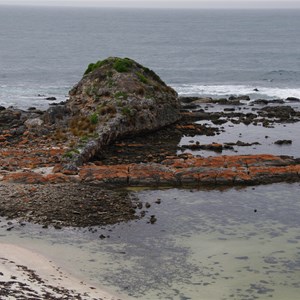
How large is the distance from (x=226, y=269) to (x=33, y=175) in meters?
16.6

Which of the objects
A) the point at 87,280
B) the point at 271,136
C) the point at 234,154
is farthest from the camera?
the point at 271,136

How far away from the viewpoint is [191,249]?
1270 inches

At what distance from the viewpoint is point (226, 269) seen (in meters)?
29.9

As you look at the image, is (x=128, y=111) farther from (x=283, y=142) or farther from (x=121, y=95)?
(x=283, y=142)

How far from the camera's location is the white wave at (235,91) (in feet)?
292

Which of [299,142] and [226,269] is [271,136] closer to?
[299,142]

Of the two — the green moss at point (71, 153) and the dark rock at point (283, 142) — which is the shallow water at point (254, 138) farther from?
the green moss at point (71, 153)

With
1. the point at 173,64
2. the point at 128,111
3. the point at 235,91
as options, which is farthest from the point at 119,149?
the point at 173,64

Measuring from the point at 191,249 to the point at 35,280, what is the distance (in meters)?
8.77

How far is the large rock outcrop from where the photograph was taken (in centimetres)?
5422

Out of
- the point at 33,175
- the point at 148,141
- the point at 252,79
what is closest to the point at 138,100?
the point at 148,141

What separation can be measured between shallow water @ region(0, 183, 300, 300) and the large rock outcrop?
1490 cm

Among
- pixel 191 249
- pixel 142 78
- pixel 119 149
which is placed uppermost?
pixel 142 78

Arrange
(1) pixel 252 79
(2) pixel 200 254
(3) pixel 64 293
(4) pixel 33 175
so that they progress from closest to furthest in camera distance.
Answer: (3) pixel 64 293
(2) pixel 200 254
(4) pixel 33 175
(1) pixel 252 79
